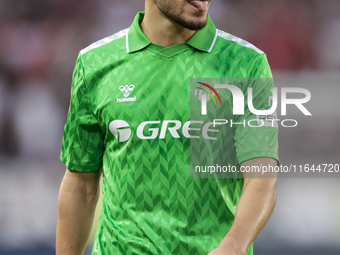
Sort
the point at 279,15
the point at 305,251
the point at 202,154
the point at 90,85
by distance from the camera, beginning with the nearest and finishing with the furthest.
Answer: the point at 202,154 → the point at 90,85 → the point at 305,251 → the point at 279,15

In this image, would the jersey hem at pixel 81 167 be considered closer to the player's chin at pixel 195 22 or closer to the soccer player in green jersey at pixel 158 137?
the soccer player in green jersey at pixel 158 137

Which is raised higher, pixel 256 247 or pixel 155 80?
pixel 155 80

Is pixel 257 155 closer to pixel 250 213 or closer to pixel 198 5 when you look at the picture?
pixel 250 213

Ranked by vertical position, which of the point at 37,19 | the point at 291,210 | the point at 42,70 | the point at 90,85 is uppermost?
the point at 37,19

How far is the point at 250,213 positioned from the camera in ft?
4.59

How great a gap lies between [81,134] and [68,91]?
2.63 m

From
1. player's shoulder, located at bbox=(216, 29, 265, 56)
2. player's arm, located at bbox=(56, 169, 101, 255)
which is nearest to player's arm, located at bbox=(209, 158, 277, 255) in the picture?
player's shoulder, located at bbox=(216, 29, 265, 56)

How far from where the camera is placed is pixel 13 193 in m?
4.17

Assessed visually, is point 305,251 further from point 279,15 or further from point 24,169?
point 24,169

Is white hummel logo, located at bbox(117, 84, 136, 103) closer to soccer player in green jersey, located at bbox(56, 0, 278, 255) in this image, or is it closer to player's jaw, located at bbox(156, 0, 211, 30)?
soccer player in green jersey, located at bbox(56, 0, 278, 255)

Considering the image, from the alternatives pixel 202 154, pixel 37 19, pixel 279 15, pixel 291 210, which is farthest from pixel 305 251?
pixel 37 19

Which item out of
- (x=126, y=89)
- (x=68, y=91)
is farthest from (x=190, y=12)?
(x=68, y=91)

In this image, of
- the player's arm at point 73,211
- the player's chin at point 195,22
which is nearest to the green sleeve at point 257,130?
the player's chin at point 195,22

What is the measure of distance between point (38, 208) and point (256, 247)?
71.1 inches
